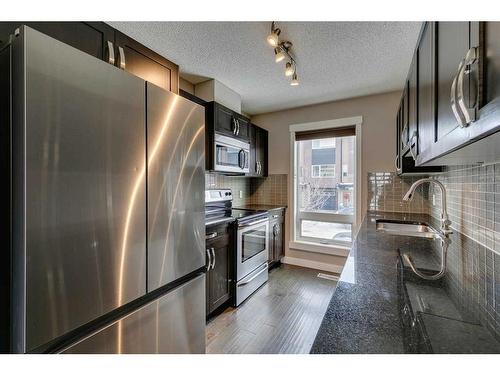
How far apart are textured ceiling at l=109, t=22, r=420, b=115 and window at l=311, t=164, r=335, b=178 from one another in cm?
102

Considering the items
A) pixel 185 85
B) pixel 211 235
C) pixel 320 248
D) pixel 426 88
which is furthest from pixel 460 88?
pixel 320 248

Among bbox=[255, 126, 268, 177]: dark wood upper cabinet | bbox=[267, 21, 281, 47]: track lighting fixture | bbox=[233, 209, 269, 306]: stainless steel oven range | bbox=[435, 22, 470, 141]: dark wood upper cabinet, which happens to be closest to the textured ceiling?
bbox=[267, 21, 281, 47]: track lighting fixture

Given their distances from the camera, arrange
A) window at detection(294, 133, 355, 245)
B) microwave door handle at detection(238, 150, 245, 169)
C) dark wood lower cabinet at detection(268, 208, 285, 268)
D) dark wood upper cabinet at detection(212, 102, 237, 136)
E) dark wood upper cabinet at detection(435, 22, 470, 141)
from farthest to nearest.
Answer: window at detection(294, 133, 355, 245) → dark wood lower cabinet at detection(268, 208, 285, 268) → microwave door handle at detection(238, 150, 245, 169) → dark wood upper cabinet at detection(212, 102, 237, 136) → dark wood upper cabinet at detection(435, 22, 470, 141)

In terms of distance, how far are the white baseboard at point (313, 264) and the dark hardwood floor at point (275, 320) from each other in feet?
1.15

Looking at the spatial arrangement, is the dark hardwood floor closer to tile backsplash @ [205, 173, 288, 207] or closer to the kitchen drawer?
the kitchen drawer

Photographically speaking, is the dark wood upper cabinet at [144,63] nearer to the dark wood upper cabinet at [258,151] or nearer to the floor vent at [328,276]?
the dark wood upper cabinet at [258,151]

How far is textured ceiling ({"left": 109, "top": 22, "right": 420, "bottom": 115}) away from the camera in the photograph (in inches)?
65.7

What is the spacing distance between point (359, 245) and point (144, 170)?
1.28 m

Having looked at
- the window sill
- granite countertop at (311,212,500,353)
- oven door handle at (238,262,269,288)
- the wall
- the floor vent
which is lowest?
the floor vent

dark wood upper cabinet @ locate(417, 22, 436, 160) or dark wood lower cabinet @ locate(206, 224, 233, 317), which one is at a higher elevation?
dark wood upper cabinet @ locate(417, 22, 436, 160)

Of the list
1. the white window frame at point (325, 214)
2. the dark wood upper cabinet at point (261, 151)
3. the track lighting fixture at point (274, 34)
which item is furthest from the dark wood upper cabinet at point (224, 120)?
the white window frame at point (325, 214)

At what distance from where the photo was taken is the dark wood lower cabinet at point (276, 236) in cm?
312

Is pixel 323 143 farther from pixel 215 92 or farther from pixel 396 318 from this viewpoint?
pixel 396 318
